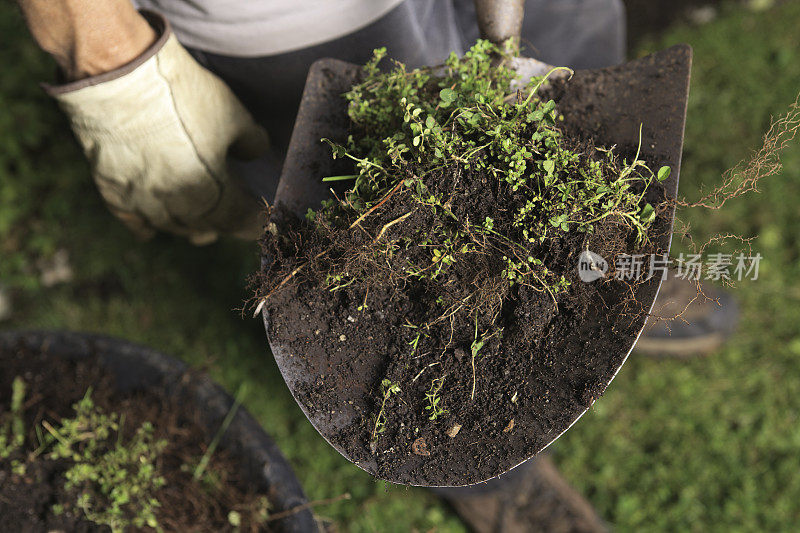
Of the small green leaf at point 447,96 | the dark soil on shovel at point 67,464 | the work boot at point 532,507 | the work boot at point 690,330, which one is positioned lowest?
the work boot at point 532,507

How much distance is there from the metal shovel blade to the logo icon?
7cm

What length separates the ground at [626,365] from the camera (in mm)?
2395

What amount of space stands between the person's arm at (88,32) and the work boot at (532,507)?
1813 millimetres

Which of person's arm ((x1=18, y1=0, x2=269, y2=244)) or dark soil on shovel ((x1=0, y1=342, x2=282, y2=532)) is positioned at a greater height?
person's arm ((x1=18, y1=0, x2=269, y2=244))

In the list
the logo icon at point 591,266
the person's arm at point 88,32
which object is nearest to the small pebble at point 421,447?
the logo icon at point 591,266

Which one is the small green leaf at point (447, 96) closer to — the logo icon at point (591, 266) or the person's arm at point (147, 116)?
the logo icon at point (591, 266)

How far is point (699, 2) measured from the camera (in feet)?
11.1

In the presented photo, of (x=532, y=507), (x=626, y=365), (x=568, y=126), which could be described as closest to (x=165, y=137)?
(x=568, y=126)

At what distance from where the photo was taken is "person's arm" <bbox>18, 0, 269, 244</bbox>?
53.8 inches

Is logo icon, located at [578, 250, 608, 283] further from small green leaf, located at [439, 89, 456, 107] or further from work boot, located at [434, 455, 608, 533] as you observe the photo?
work boot, located at [434, 455, 608, 533]

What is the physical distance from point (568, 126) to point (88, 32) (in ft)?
3.62

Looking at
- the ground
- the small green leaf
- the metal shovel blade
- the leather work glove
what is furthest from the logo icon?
the ground

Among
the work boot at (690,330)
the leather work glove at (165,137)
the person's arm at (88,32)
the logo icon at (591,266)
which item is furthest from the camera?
the work boot at (690,330)

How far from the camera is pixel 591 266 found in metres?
1.13
